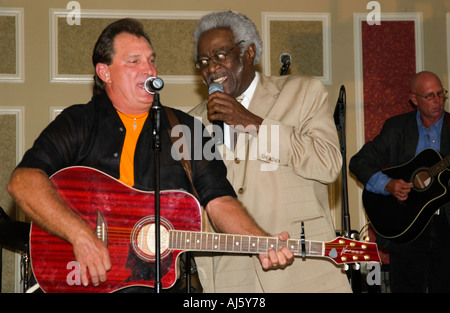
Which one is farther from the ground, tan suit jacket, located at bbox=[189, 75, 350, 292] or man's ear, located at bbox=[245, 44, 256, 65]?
man's ear, located at bbox=[245, 44, 256, 65]

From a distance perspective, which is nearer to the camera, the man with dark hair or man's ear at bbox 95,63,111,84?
the man with dark hair

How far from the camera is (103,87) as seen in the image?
388 centimetres

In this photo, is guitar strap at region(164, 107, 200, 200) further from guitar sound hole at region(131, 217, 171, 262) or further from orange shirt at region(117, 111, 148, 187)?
guitar sound hole at region(131, 217, 171, 262)

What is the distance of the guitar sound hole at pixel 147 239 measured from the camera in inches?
135

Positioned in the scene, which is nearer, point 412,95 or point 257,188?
point 257,188

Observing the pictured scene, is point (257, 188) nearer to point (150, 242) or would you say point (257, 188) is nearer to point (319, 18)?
point (150, 242)

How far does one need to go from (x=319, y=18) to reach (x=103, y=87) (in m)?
3.76

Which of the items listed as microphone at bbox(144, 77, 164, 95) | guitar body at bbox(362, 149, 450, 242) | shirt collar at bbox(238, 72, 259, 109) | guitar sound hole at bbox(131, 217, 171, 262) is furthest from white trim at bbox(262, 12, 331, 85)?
guitar sound hole at bbox(131, 217, 171, 262)

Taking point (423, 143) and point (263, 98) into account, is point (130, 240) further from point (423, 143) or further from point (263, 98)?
point (423, 143)

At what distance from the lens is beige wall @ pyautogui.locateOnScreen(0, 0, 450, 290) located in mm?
6746

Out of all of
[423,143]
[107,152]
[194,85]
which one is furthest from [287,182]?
[194,85]

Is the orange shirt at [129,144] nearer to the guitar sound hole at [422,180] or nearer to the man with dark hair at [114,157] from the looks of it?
the man with dark hair at [114,157]

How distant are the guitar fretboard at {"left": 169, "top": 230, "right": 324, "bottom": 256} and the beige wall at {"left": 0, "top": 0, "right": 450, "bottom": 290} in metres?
3.54

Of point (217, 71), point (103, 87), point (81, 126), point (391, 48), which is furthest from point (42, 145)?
point (391, 48)
